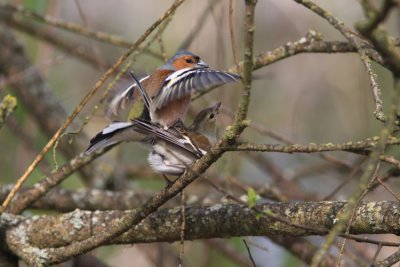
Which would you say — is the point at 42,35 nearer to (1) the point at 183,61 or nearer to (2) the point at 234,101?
(2) the point at 234,101

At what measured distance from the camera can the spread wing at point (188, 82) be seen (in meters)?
2.83

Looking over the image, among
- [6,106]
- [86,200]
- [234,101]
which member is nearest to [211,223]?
[6,106]

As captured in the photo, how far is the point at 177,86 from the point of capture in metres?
3.13

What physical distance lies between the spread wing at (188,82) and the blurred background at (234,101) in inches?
70.8

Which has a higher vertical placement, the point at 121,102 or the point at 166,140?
the point at 121,102

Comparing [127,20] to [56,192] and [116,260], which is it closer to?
[116,260]

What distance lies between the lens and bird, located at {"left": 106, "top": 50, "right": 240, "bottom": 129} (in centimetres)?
296

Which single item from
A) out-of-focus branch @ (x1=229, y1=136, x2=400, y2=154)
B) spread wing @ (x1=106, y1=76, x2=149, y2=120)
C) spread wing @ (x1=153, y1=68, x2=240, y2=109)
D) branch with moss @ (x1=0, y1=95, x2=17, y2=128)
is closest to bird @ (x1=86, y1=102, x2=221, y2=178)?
spread wing @ (x1=153, y1=68, x2=240, y2=109)

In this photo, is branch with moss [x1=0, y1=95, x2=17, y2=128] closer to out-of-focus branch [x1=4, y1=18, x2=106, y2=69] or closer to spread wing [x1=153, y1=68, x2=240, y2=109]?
spread wing [x1=153, y1=68, x2=240, y2=109]

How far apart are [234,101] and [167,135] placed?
7.68ft

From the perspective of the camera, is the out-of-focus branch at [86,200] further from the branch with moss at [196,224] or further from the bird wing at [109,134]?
the bird wing at [109,134]

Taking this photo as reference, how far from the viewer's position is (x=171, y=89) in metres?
3.18

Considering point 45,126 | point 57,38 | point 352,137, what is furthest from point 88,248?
point 352,137

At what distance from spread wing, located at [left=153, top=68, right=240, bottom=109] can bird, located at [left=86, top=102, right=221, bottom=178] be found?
0.14 metres
